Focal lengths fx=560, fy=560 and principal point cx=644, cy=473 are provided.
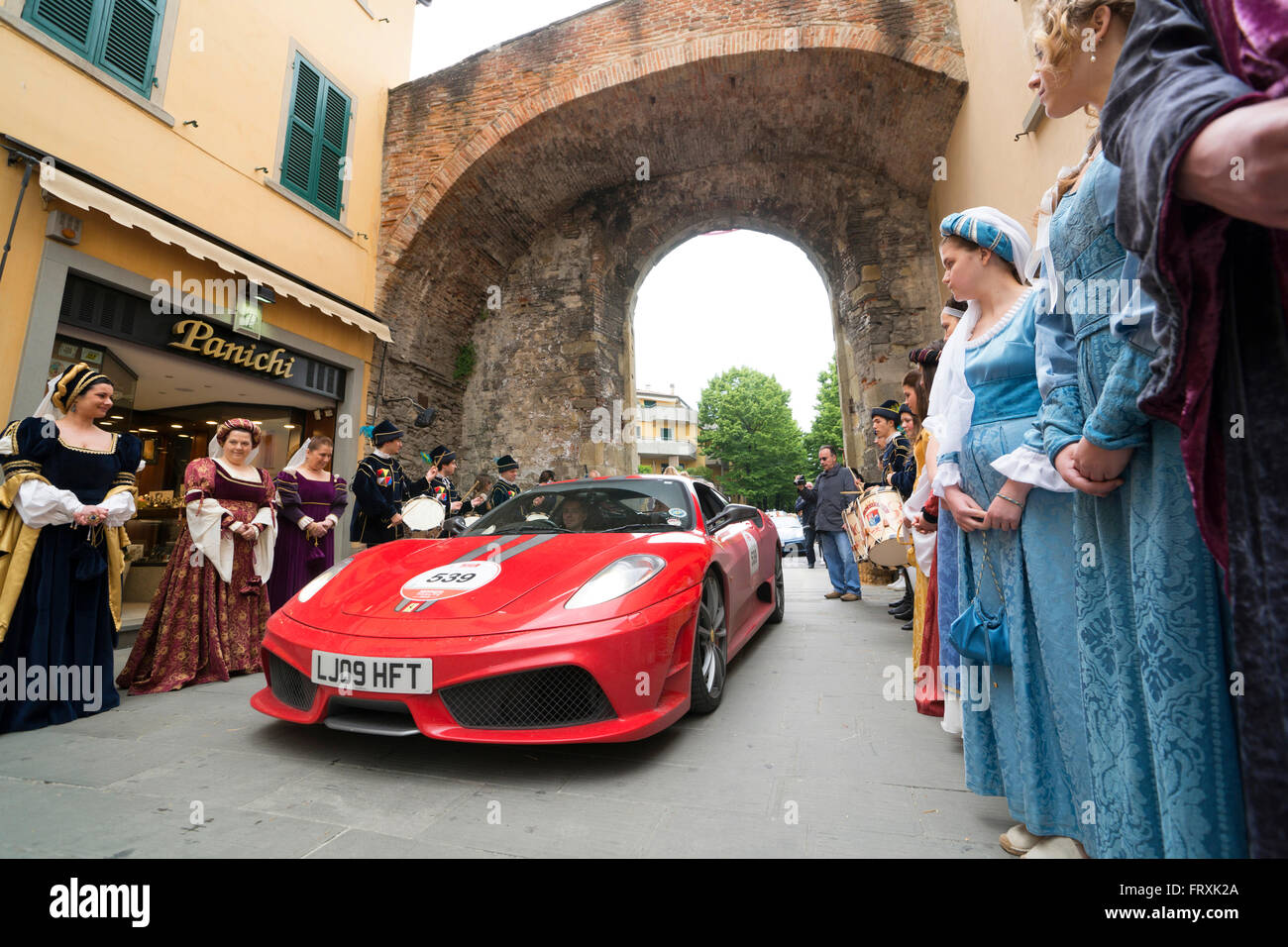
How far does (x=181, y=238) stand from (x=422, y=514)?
3798mm

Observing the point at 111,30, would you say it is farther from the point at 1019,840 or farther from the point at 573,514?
the point at 1019,840

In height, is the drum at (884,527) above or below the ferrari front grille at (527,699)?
above

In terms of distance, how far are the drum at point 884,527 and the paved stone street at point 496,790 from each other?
5.33ft

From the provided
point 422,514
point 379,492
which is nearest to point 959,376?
point 422,514

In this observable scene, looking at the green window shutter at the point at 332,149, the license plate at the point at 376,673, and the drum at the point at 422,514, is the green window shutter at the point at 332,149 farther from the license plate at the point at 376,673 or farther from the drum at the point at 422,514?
the license plate at the point at 376,673

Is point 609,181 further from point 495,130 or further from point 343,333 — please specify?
point 343,333

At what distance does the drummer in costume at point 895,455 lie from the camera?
4.26 metres

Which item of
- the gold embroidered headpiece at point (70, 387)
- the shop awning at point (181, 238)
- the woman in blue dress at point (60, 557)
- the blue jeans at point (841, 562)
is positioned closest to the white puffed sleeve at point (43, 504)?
the woman in blue dress at point (60, 557)

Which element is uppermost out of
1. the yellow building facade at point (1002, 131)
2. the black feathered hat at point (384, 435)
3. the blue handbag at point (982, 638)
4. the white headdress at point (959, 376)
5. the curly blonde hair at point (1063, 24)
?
the yellow building facade at point (1002, 131)

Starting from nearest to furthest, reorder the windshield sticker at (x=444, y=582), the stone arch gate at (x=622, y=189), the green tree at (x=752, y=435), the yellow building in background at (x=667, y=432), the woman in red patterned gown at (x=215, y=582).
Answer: the windshield sticker at (x=444, y=582)
the woman in red patterned gown at (x=215, y=582)
the stone arch gate at (x=622, y=189)
the green tree at (x=752, y=435)
the yellow building in background at (x=667, y=432)

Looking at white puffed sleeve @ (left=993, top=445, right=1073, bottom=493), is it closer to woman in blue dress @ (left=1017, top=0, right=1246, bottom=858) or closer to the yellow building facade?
woman in blue dress @ (left=1017, top=0, right=1246, bottom=858)

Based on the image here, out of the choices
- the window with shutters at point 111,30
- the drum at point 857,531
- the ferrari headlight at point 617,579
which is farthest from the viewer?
the window with shutters at point 111,30

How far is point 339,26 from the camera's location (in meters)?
8.41

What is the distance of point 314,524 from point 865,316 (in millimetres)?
8461
